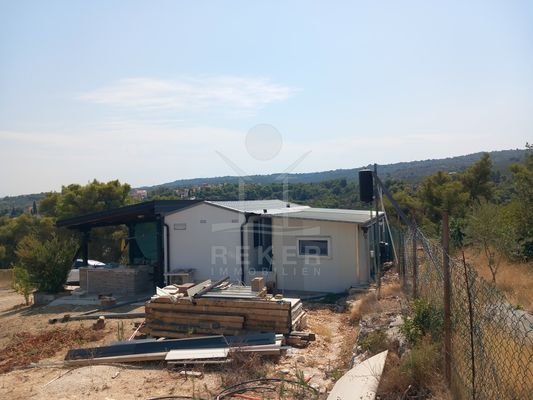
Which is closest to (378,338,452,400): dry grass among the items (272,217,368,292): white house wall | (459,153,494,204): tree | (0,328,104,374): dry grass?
(0,328,104,374): dry grass

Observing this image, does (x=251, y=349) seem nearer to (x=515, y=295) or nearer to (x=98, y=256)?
(x=515, y=295)

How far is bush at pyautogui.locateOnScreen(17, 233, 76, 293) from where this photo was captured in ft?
52.7

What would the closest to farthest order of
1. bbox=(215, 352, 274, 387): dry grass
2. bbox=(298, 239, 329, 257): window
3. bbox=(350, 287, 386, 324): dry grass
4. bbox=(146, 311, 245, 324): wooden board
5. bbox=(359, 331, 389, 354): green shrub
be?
1. bbox=(359, 331, 389, 354): green shrub
2. bbox=(215, 352, 274, 387): dry grass
3. bbox=(146, 311, 245, 324): wooden board
4. bbox=(350, 287, 386, 324): dry grass
5. bbox=(298, 239, 329, 257): window

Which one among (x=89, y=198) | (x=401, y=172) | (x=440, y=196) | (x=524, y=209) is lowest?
(x=524, y=209)

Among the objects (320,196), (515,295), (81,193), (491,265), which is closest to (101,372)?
(515,295)

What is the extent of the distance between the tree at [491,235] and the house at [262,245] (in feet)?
9.47

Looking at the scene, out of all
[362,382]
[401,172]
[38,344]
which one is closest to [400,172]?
[401,172]

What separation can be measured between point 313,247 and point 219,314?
5.88m

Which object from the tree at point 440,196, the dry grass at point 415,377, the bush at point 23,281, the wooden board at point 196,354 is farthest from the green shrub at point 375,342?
the tree at point 440,196

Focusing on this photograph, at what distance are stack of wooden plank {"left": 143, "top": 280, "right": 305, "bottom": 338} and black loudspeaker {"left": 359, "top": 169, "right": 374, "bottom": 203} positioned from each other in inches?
120

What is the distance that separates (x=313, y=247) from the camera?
15156 millimetres

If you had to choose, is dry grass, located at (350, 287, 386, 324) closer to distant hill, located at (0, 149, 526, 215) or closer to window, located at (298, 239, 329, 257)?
window, located at (298, 239, 329, 257)

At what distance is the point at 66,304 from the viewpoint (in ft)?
49.7

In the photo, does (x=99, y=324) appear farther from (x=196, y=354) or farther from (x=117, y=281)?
(x=117, y=281)
